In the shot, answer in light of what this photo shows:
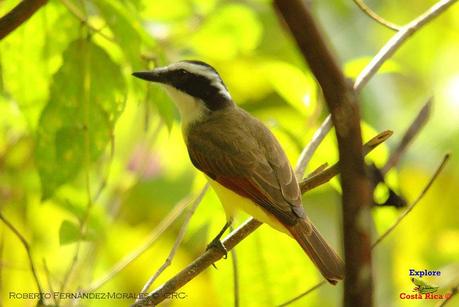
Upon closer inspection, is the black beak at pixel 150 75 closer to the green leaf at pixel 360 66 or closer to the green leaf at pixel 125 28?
the green leaf at pixel 125 28

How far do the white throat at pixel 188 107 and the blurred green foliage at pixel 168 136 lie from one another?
0.41 ft

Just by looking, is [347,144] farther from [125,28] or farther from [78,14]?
[78,14]

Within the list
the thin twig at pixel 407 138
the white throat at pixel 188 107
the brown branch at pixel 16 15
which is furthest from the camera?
the white throat at pixel 188 107

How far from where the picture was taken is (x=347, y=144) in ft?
2.45

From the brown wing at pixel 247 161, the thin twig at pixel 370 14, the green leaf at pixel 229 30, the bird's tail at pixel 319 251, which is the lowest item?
the bird's tail at pixel 319 251

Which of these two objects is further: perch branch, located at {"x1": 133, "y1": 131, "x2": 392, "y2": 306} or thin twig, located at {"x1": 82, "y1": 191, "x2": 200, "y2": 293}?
thin twig, located at {"x1": 82, "y1": 191, "x2": 200, "y2": 293}

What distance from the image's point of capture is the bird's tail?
1938 millimetres

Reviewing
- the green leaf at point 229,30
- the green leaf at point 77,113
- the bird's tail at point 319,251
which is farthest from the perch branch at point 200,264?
the green leaf at point 229,30

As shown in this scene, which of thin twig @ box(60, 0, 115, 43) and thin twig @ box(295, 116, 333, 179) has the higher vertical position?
thin twig @ box(60, 0, 115, 43)

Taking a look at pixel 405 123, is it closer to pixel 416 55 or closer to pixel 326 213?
pixel 326 213

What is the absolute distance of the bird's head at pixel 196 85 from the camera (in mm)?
2625

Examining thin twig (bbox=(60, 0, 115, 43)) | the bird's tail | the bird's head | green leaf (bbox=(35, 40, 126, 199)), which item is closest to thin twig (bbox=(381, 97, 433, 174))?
the bird's tail

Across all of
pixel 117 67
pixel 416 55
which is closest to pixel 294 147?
pixel 117 67

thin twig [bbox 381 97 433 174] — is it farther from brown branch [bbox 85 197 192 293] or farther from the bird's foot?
brown branch [bbox 85 197 192 293]
